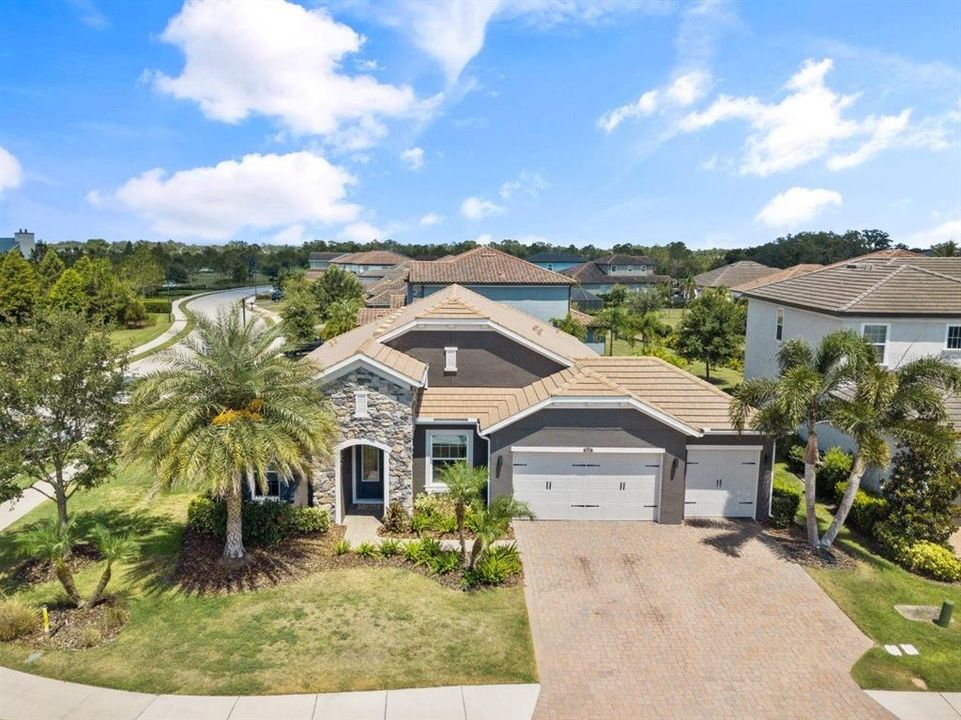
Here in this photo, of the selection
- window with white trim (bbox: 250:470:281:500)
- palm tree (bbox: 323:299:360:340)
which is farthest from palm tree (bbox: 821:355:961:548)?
palm tree (bbox: 323:299:360:340)

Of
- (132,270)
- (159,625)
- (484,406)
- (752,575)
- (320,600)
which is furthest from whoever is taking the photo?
(132,270)

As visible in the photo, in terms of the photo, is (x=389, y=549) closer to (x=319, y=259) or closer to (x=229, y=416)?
(x=229, y=416)

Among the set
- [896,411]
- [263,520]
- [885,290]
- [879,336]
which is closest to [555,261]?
[885,290]

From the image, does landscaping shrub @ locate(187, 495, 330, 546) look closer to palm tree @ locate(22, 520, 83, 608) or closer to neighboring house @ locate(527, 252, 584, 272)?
palm tree @ locate(22, 520, 83, 608)

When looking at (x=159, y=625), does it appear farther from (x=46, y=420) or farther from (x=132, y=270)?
(x=132, y=270)

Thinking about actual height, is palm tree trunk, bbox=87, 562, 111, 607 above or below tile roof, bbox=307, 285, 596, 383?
below

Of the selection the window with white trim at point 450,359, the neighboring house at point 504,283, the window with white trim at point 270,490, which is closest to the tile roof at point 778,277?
the neighboring house at point 504,283

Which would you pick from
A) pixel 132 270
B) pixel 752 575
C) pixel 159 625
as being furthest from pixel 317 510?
pixel 132 270
